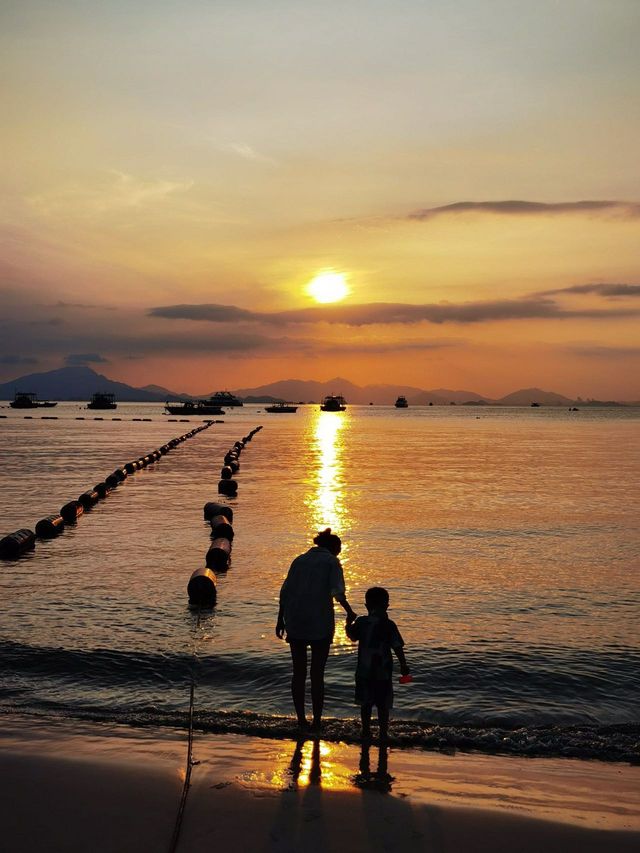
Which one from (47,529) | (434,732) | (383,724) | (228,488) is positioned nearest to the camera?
(383,724)

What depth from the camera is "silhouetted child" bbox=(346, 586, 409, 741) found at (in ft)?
30.1

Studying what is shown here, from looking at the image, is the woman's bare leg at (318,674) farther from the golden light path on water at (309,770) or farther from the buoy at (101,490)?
the buoy at (101,490)

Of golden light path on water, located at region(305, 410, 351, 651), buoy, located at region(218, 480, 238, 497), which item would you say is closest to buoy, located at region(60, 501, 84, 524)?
golden light path on water, located at region(305, 410, 351, 651)

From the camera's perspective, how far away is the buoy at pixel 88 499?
3347cm

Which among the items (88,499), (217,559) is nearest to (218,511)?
(217,559)

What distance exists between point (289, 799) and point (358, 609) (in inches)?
355

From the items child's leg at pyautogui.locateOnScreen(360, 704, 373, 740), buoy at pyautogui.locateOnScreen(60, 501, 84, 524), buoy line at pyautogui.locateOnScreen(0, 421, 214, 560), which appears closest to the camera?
child's leg at pyautogui.locateOnScreen(360, 704, 373, 740)

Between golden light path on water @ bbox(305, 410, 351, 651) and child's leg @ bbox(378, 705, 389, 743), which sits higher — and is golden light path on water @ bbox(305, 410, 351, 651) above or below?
below

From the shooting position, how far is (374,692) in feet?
30.1

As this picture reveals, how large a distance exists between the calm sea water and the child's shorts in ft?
3.72

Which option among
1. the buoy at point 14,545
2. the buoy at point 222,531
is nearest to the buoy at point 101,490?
the buoy at point 14,545

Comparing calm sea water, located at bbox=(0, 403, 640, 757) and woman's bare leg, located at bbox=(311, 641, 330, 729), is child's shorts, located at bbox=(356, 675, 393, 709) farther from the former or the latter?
calm sea water, located at bbox=(0, 403, 640, 757)

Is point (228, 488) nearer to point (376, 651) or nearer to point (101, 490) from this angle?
point (101, 490)

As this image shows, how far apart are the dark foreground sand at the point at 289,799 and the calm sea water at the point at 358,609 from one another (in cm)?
90
